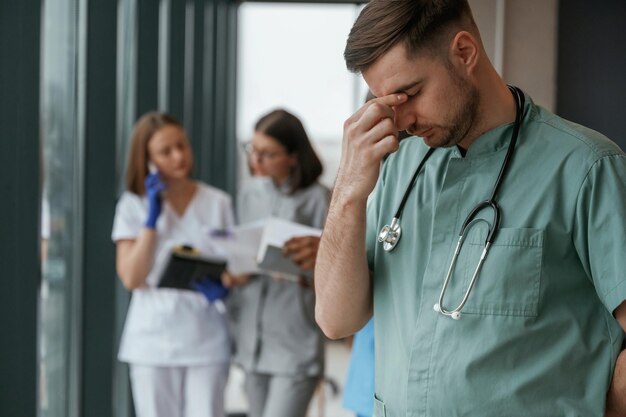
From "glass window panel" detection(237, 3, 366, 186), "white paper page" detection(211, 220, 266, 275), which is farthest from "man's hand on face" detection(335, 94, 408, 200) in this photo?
"glass window panel" detection(237, 3, 366, 186)

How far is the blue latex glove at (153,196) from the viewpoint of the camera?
3135 millimetres

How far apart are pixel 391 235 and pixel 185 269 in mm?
1659

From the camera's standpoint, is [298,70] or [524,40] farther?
[298,70]

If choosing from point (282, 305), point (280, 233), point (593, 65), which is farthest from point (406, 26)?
point (282, 305)

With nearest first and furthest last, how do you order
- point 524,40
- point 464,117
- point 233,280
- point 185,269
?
point 464,117
point 524,40
point 185,269
point 233,280

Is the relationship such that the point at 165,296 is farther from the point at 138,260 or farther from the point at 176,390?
the point at 176,390

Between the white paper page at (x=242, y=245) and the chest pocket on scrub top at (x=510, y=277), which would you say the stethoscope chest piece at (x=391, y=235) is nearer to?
the chest pocket on scrub top at (x=510, y=277)

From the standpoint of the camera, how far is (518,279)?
1.30m

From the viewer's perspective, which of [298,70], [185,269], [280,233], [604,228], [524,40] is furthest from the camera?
[298,70]

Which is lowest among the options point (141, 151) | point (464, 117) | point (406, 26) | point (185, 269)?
point (185, 269)

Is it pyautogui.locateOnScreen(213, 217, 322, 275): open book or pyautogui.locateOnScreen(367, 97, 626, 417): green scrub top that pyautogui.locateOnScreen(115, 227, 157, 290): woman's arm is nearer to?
pyautogui.locateOnScreen(213, 217, 322, 275): open book

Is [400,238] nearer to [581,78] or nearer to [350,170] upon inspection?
[350,170]

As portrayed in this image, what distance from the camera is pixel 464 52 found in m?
1.36

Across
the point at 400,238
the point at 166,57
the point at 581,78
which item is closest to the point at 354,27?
the point at 400,238
